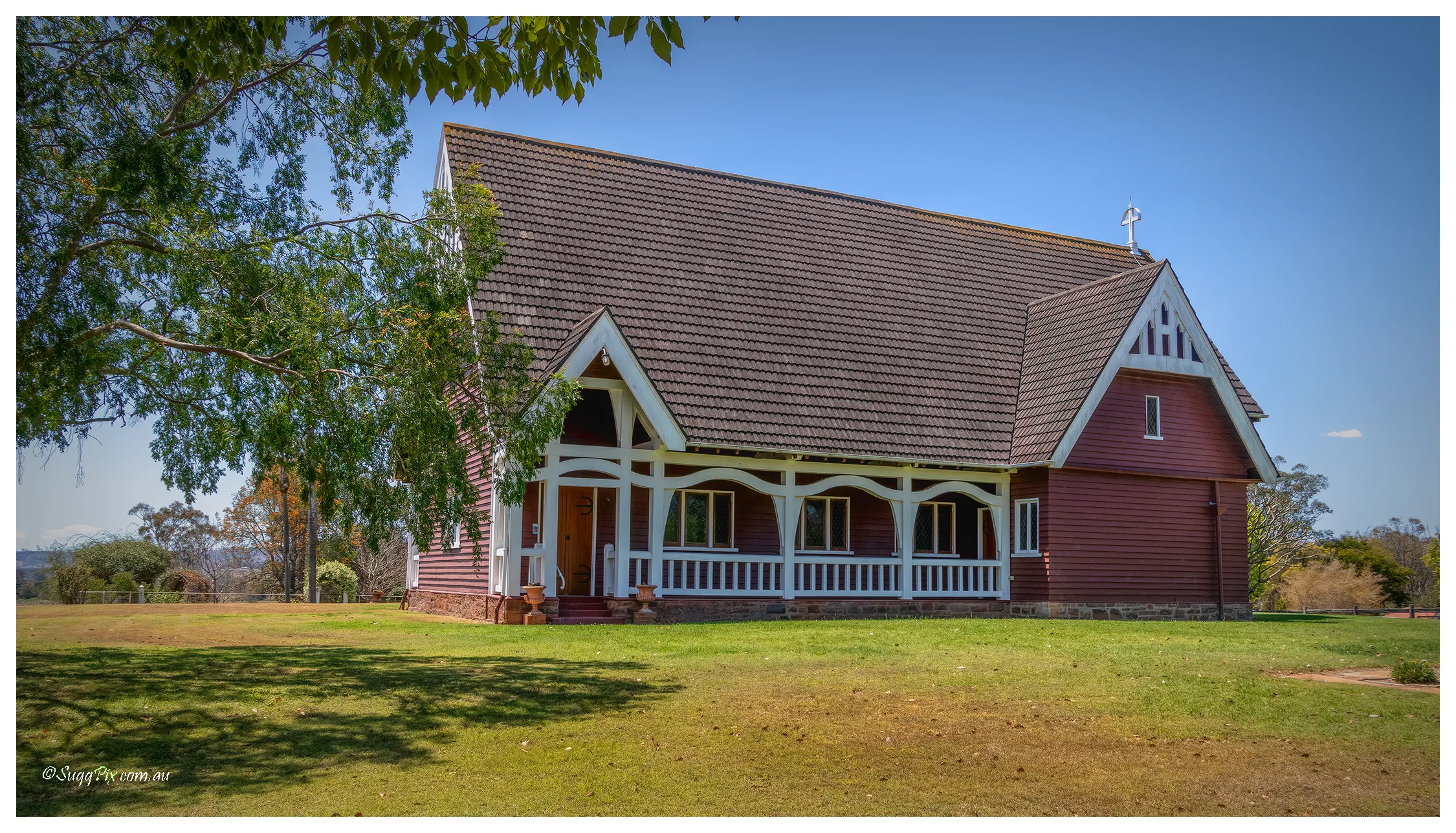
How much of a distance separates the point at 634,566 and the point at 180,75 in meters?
11.5

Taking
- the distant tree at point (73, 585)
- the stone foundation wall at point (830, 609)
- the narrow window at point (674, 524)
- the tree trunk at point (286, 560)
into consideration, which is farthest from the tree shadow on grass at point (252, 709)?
the tree trunk at point (286, 560)

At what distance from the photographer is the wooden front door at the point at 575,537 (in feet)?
72.1

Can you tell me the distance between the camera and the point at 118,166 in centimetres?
1028

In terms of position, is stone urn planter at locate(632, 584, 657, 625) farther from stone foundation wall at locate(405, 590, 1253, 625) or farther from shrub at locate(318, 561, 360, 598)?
shrub at locate(318, 561, 360, 598)

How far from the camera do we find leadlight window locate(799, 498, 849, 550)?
23.2m

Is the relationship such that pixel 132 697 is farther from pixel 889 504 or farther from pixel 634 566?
pixel 889 504

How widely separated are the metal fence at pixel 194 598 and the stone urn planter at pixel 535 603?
10089 mm

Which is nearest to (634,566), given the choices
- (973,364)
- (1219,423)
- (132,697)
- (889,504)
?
(889,504)

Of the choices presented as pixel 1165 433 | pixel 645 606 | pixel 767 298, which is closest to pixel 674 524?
pixel 645 606

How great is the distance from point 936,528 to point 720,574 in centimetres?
546

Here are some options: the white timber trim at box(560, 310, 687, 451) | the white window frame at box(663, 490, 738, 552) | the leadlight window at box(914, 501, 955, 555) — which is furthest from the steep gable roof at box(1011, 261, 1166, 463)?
the white timber trim at box(560, 310, 687, 451)

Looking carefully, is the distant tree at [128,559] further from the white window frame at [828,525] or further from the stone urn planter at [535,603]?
the white window frame at [828,525]

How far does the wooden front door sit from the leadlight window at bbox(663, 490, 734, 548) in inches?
61.7

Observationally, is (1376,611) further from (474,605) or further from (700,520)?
(474,605)
